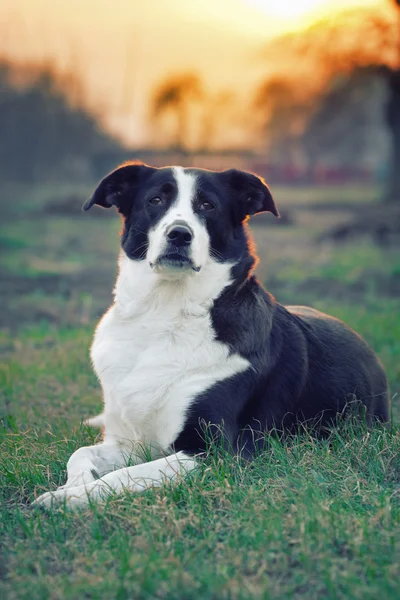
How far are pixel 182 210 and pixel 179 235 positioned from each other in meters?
0.19

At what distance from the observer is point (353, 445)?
3783 millimetres

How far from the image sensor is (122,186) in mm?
4164

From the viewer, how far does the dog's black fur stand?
3.70m

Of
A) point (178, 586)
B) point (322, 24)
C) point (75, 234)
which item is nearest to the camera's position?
point (178, 586)

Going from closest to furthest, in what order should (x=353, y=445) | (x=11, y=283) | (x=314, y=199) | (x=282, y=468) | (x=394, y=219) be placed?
(x=282, y=468) → (x=353, y=445) → (x=11, y=283) → (x=394, y=219) → (x=314, y=199)

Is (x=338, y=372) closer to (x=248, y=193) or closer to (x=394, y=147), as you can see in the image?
(x=248, y=193)

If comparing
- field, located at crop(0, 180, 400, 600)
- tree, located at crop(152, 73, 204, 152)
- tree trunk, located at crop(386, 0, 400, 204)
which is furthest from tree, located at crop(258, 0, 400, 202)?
field, located at crop(0, 180, 400, 600)

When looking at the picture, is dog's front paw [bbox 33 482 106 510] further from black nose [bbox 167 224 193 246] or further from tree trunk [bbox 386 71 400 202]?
tree trunk [bbox 386 71 400 202]

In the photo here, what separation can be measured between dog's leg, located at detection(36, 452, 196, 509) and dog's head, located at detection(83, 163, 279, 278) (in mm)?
948

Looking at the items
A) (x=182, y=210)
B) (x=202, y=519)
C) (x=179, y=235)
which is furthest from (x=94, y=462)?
(x=182, y=210)

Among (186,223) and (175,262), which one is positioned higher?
(186,223)

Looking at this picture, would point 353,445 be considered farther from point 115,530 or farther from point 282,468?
point 115,530

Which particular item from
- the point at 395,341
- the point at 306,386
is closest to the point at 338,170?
the point at 395,341

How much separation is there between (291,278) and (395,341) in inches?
153
